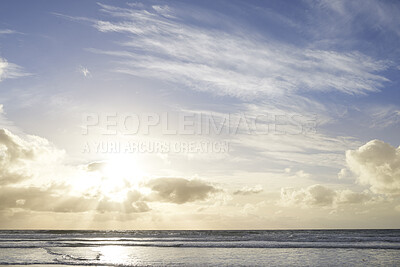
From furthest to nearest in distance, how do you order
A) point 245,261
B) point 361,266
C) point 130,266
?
1. point 245,261
2. point 130,266
3. point 361,266

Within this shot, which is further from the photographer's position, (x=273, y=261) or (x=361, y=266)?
(x=273, y=261)

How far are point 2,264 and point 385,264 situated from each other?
31.8 meters

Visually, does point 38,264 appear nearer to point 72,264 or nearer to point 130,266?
point 72,264

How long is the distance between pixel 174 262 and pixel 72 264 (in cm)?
878

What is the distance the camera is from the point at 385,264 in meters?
26.5

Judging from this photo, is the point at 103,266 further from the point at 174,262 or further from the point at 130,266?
the point at 174,262

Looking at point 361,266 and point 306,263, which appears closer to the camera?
point 361,266

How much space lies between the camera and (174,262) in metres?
28.7

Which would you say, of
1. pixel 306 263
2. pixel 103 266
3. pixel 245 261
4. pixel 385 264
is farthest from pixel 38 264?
pixel 385 264

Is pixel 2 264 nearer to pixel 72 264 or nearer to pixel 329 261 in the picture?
pixel 72 264

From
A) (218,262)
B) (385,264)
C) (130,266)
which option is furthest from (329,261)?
(130,266)

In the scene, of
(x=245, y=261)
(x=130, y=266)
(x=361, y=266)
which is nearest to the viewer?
(x=361, y=266)

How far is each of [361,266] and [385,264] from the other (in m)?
2.85

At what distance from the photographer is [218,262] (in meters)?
28.4
